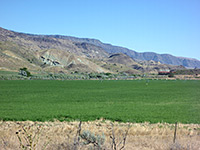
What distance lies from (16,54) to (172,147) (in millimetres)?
168246

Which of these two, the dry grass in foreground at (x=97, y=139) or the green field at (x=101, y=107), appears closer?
the dry grass in foreground at (x=97, y=139)

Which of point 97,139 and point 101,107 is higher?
point 97,139

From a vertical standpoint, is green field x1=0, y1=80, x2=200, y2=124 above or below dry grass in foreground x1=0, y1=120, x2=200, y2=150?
below

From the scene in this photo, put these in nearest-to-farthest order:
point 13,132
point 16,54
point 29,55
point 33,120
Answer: point 13,132, point 33,120, point 16,54, point 29,55

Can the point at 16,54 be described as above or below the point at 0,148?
above

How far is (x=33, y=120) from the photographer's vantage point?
21.6 metres

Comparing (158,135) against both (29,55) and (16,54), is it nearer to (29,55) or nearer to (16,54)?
(16,54)

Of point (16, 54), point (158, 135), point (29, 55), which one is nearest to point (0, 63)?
point (16, 54)

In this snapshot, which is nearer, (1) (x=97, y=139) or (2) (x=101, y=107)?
(1) (x=97, y=139)

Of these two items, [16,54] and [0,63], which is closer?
[0,63]

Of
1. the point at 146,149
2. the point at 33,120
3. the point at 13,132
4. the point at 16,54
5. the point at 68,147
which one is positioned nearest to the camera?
the point at 68,147

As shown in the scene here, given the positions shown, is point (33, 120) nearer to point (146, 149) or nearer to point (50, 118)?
point (50, 118)

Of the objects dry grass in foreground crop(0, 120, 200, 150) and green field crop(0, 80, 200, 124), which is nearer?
dry grass in foreground crop(0, 120, 200, 150)

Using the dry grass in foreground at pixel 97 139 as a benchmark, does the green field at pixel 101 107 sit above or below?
below
